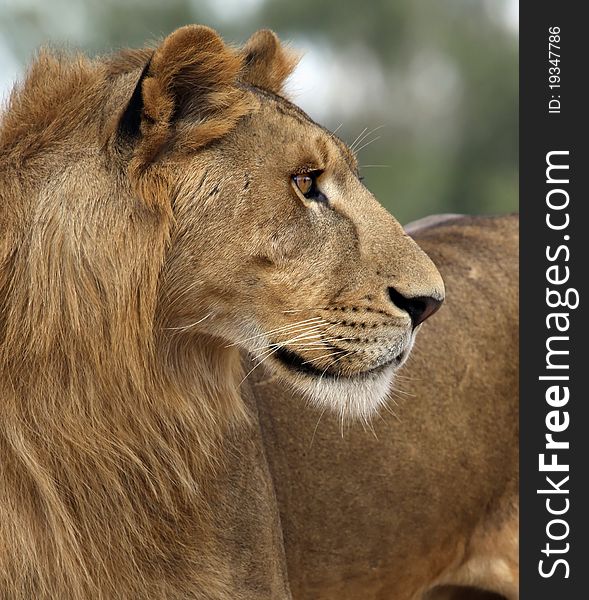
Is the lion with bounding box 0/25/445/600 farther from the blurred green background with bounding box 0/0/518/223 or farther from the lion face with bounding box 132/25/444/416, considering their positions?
the blurred green background with bounding box 0/0/518/223

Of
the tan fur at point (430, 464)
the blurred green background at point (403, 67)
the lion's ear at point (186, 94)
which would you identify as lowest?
the tan fur at point (430, 464)

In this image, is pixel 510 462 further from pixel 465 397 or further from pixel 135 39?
pixel 135 39

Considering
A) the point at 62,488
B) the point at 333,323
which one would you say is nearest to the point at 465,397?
the point at 333,323

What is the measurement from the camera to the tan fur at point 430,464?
4.75 meters

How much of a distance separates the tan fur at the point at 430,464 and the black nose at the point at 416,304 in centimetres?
96

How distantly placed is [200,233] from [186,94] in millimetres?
406

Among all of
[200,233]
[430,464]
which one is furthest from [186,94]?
[430,464]

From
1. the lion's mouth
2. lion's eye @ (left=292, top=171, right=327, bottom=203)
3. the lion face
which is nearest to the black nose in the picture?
the lion face

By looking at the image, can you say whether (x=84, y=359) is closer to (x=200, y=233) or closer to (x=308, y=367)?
(x=200, y=233)

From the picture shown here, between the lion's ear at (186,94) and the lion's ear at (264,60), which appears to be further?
the lion's ear at (264,60)

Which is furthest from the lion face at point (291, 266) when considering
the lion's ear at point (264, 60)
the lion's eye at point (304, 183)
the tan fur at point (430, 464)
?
the tan fur at point (430, 464)

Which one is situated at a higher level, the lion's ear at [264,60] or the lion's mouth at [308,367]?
the lion's ear at [264,60]

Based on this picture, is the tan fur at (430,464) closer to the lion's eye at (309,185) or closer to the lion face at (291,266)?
the lion face at (291,266)

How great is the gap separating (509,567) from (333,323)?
2186 millimetres
